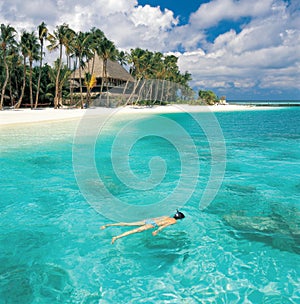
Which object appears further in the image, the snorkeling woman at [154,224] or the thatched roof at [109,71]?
the thatched roof at [109,71]

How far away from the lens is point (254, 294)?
4.19 m

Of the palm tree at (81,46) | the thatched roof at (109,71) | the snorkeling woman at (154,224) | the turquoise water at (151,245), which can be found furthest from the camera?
the thatched roof at (109,71)

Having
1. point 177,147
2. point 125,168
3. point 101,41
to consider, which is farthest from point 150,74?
point 125,168

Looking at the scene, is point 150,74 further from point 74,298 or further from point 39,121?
point 74,298

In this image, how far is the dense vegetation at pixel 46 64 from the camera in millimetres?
35719

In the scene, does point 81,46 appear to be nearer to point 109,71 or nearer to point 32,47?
point 32,47

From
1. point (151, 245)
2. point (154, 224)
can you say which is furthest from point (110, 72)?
point (151, 245)

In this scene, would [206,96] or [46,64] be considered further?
[206,96]

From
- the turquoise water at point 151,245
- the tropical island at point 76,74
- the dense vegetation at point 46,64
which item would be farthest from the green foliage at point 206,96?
the turquoise water at point 151,245

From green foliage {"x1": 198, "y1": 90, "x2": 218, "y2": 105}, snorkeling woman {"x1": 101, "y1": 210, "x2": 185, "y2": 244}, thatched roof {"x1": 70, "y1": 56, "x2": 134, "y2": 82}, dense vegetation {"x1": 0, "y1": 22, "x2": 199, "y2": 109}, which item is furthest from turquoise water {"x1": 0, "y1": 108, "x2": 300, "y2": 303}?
green foliage {"x1": 198, "y1": 90, "x2": 218, "y2": 105}

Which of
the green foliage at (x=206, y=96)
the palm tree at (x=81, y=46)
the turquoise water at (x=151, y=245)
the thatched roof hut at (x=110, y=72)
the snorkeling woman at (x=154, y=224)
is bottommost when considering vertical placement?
the turquoise water at (x=151, y=245)

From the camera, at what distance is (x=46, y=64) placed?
47812 millimetres

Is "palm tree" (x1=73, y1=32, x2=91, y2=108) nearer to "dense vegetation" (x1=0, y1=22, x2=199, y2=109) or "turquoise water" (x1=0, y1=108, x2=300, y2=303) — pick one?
"dense vegetation" (x1=0, y1=22, x2=199, y2=109)

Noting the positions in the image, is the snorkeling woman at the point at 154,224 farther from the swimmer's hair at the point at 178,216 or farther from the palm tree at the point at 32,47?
the palm tree at the point at 32,47
